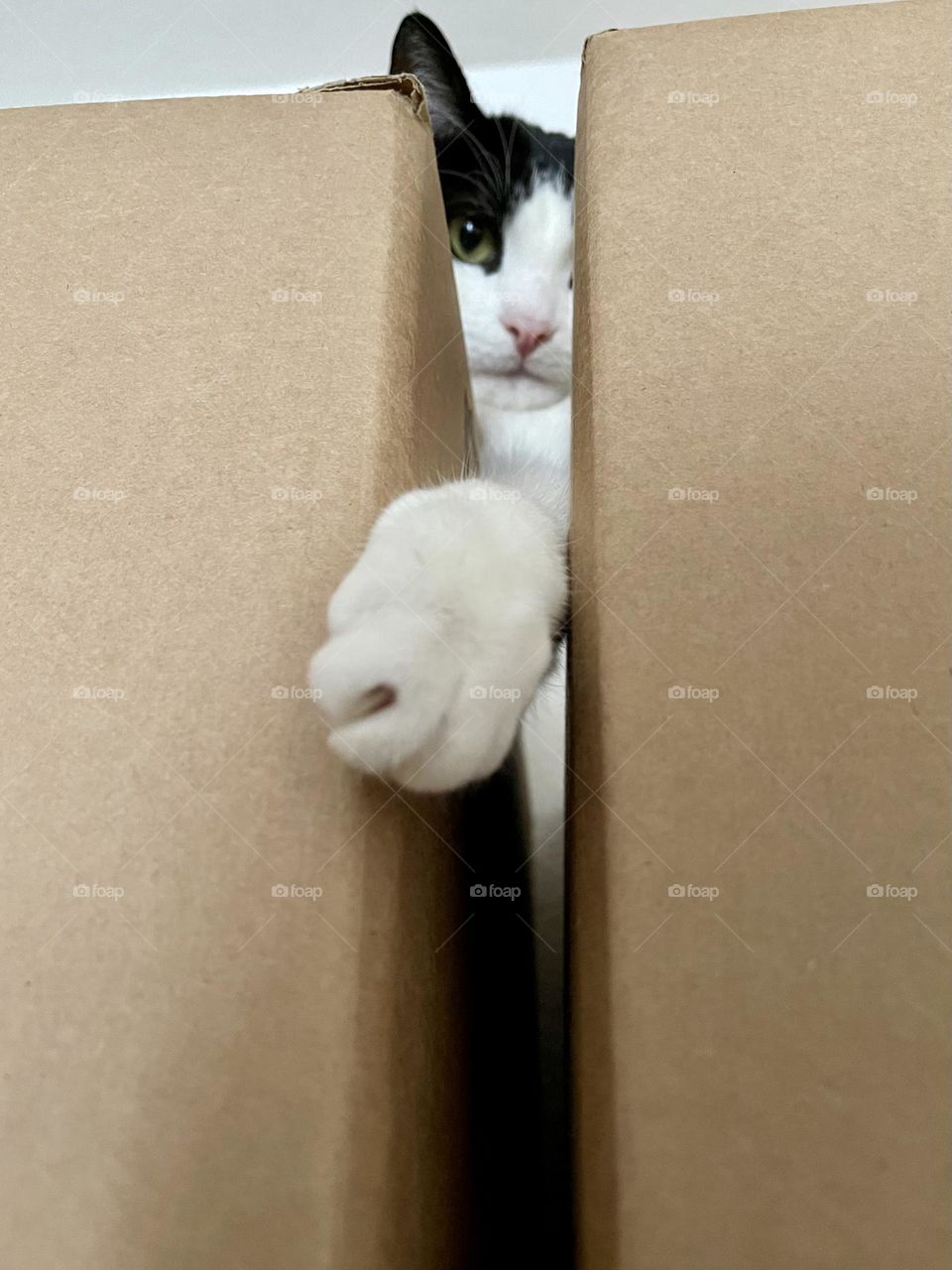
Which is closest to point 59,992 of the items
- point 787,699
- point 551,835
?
point 787,699

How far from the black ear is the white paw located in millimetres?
644

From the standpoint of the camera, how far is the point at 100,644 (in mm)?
411

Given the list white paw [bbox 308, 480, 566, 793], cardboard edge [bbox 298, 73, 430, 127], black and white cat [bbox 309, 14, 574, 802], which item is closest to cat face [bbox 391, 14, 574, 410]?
black and white cat [bbox 309, 14, 574, 802]

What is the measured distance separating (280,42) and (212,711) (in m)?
1.14

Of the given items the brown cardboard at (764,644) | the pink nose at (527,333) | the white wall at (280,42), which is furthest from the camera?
the white wall at (280,42)

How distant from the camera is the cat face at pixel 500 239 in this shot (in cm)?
87

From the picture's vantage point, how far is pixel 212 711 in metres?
0.40

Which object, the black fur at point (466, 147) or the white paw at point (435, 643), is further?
the black fur at point (466, 147)

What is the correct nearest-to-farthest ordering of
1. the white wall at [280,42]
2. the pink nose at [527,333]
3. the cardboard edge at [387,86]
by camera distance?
the cardboard edge at [387,86] < the pink nose at [527,333] < the white wall at [280,42]

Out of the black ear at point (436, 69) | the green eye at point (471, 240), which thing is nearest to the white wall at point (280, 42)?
the black ear at point (436, 69)

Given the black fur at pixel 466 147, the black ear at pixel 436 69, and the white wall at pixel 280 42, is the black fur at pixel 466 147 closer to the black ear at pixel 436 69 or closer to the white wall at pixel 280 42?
the black ear at pixel 436 69

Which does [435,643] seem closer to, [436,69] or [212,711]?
[212,711]

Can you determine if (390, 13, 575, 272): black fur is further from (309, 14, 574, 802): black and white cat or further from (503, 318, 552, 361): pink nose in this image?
(309, 14, 574, 802): black and white cat

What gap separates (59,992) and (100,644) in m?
0.16
